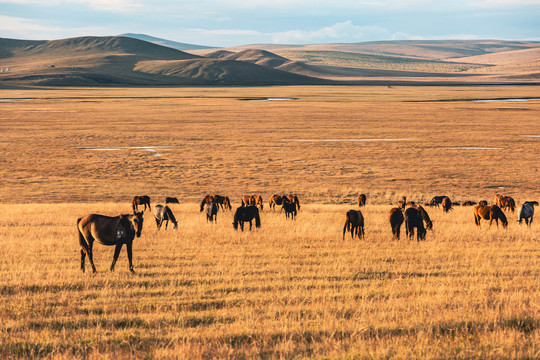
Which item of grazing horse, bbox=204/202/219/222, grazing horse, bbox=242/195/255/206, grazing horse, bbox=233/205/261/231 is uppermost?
grazing horse, bbox=233/205/261/231

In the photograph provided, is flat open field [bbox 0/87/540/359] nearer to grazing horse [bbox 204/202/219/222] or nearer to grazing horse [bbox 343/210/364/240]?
grazing horse [bbox 204/202/219/222]

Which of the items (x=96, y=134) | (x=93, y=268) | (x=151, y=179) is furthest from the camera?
(x=96, y=134)

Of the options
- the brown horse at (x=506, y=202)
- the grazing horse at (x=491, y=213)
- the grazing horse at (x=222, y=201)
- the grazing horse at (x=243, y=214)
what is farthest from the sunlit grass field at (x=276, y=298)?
the brown horse at (x=506, y=202)

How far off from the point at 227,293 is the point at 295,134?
5499cm

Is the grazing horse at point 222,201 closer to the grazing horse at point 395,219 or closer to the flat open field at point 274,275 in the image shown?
the flat open field at point 274,275

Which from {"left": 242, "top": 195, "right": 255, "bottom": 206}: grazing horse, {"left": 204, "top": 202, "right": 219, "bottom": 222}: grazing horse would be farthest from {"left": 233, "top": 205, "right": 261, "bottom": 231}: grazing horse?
{"left": 242, "top": 195, "right": 255, "bottom": 206}: grazing horse

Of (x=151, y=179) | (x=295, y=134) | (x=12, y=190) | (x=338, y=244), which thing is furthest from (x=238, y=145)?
(x=338, y=244)

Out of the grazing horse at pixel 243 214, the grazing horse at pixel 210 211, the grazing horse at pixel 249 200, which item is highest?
the grazing horse at pixel 243 214

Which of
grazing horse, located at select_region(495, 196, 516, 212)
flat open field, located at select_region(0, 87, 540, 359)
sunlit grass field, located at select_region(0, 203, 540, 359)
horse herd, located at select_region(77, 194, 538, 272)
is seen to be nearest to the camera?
sunlit grass field, located at select_region(0, 203, 540, 359)

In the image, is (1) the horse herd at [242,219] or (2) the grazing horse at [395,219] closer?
(1) the horse herd at [242,219]

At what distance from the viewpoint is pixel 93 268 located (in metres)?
11.6

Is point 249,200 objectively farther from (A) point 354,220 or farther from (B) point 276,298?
(B) point 276,298

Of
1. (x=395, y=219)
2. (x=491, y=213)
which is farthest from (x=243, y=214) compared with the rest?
(x=491, y=213)

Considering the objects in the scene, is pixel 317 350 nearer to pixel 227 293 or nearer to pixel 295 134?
pixel 227 293
